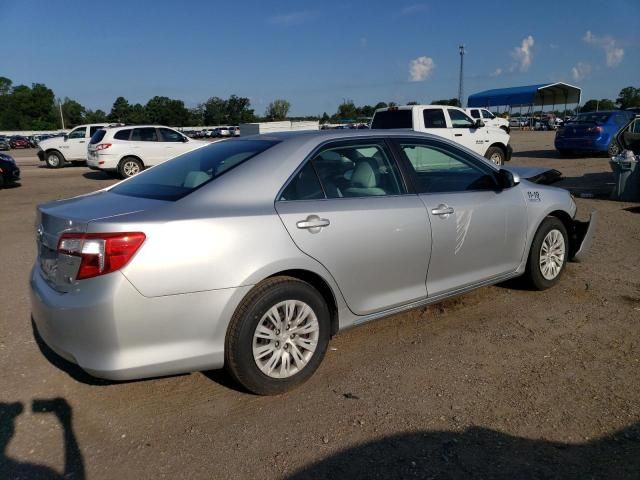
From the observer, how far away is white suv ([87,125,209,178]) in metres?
16.1

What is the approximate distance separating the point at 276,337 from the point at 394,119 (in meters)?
10.8

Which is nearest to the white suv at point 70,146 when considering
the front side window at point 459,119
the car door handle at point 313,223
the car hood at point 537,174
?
the front side window at point 459,119

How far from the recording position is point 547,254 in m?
4.94

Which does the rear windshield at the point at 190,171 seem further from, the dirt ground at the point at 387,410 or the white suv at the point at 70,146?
the white suv at the point at 70,146

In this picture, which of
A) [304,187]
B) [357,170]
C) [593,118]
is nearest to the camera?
[304,187]

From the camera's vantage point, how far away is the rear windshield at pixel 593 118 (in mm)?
17917

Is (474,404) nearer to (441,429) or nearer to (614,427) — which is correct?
(441,429)

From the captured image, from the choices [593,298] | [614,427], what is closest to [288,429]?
[614,427]

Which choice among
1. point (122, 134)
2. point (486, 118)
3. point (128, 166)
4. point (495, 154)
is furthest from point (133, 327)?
point (486, 118)

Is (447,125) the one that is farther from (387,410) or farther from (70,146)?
(70,146)

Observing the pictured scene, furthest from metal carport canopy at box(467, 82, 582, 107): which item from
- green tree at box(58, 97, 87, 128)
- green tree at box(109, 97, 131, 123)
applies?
green tree at box(58, 97, 87, 128)

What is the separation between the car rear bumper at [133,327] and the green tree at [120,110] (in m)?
118

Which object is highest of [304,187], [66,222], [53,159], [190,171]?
[190,171]

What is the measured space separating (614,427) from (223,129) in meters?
73.9
